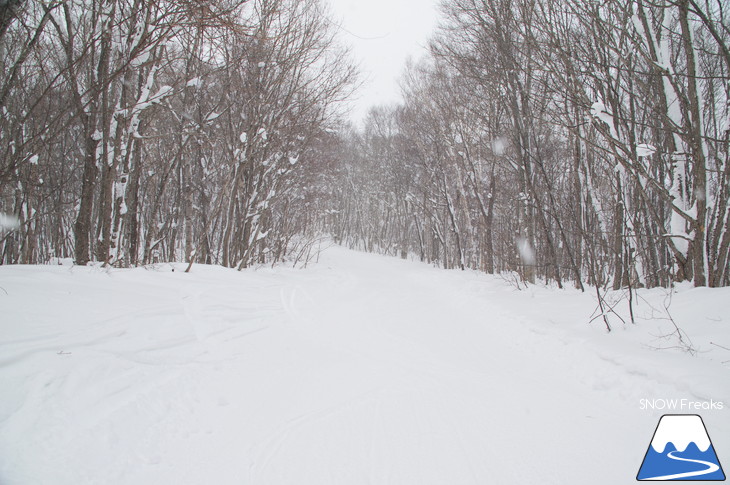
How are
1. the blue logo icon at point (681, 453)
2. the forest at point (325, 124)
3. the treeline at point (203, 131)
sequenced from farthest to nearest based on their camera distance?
the treeline at point (203, 131), the forest at point (325, 124), the blue logo icon at point (681, 453)

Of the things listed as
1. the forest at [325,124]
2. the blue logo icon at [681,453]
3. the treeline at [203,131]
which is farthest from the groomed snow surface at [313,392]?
the treeline at [203,131]

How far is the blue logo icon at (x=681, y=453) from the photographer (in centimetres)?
192

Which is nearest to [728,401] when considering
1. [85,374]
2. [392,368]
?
[392,368]

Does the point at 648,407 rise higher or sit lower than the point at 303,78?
lower

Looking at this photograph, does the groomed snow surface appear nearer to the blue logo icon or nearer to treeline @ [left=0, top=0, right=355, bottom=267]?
the blue logo icon

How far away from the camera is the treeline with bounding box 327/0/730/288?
177 inches

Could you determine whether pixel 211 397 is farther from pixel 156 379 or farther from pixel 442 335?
pixel 442 335

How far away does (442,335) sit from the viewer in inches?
192

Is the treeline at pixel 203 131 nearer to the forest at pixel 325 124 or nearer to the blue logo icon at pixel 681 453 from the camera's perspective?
the forest at pixel 325 124

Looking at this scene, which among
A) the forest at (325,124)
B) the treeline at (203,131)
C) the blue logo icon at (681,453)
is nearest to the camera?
the blue logo icon at (681,453)

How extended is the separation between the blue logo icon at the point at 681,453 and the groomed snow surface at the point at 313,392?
0.07m

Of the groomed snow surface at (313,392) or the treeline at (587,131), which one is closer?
the groomed snow surface at (313,392)

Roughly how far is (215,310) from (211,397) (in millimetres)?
2246

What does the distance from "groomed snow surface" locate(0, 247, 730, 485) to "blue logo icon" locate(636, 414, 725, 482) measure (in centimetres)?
7
